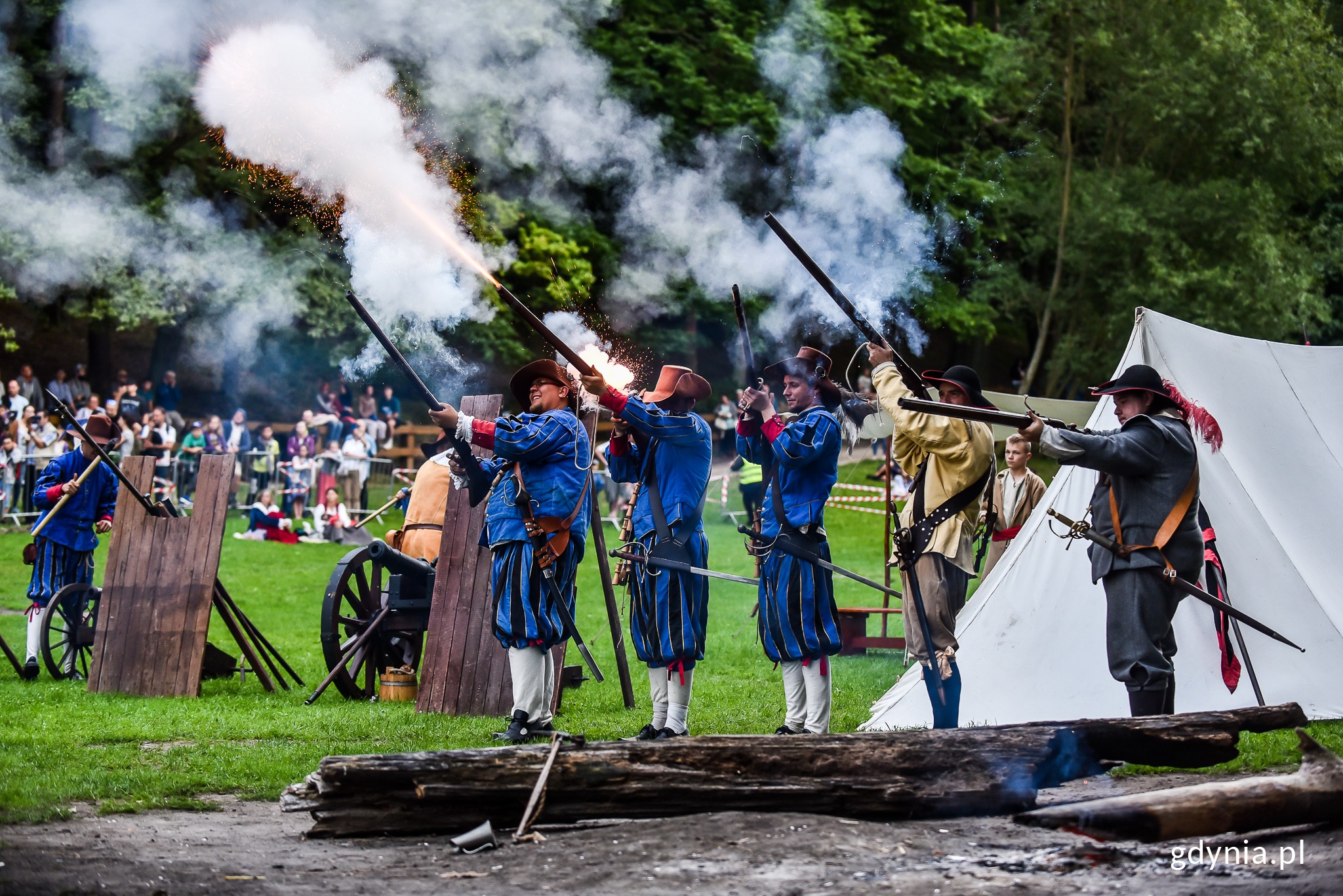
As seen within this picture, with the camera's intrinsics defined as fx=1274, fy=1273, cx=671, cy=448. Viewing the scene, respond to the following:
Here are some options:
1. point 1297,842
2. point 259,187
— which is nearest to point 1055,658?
point 1297,842

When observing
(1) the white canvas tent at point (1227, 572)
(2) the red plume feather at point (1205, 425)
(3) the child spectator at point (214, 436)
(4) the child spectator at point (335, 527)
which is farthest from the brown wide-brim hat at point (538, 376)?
(3) the child spectator at point (214, 436)

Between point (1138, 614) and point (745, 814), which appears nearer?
point (745, 814)

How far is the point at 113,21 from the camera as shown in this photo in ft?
37.0

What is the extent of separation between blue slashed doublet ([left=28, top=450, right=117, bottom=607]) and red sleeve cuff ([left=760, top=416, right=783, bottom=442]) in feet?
17.7

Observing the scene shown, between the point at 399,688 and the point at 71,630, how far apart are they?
2830 millimetres

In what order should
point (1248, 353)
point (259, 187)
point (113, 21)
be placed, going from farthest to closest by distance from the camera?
1. point (113, 21)
2. point (259, 187)
3. point (1248, 353)

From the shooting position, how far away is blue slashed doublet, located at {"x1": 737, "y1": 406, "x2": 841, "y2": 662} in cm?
629

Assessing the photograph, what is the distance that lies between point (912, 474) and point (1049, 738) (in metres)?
2.20

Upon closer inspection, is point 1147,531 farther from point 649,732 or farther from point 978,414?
point 649,732

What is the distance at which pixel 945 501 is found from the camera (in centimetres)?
640

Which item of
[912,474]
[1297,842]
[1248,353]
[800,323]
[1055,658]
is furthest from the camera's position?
[800,323]

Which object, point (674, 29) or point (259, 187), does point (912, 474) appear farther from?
point (674, 29)

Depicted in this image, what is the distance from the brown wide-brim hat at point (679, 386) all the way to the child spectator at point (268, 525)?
38.4ft

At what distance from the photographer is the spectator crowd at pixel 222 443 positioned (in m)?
16.5
